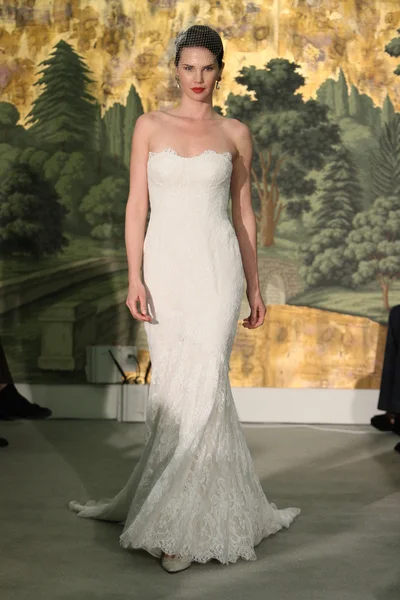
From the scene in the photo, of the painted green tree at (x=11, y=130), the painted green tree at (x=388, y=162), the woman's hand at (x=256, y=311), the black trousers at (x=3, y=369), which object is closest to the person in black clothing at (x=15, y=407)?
the black trousers at (x=3, y=369)

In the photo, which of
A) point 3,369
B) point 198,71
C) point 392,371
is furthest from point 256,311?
point 3,369

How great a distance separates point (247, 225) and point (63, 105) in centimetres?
371

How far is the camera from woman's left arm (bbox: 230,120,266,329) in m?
4.00

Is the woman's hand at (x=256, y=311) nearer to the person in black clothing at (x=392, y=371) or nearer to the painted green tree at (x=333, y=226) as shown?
the person in black clothing at (x=392, y=371)

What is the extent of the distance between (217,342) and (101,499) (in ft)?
3.77

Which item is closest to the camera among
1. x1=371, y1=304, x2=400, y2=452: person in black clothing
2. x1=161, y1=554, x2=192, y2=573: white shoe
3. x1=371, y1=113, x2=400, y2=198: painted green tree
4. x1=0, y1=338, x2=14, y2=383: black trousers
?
x1=161, y1=554, x2=192, y2=573: white shoe

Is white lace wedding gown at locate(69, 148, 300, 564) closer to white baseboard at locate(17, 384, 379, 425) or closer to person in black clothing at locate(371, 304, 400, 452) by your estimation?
person in black clothing at locate(371, 304, 400, 452)

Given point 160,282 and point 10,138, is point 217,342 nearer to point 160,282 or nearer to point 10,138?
point 160,282

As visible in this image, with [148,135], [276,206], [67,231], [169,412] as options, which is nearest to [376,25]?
[276,206]

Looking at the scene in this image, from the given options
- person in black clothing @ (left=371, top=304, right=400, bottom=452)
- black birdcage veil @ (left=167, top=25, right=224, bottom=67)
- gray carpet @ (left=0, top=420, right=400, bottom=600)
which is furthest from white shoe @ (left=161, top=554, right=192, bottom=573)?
person in black clothing @ (left=371, top=304, right=400, bottom=452)

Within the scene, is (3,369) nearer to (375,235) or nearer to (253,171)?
(253,171)

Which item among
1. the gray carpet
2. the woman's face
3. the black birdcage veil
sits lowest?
the gray carpet

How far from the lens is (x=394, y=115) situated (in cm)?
741

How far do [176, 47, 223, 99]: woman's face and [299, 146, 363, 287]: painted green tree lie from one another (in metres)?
3.65
